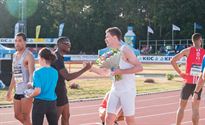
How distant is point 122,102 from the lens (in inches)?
277

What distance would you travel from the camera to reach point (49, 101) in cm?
645

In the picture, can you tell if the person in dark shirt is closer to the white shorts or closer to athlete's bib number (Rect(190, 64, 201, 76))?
the white shorts

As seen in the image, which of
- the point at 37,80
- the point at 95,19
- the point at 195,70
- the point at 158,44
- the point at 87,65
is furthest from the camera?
the point at 95,19

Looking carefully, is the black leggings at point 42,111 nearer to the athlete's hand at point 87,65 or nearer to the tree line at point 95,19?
the athlete's hand at point 87,65

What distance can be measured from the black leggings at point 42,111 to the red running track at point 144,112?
14.2 feet

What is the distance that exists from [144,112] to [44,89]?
7.02 metres

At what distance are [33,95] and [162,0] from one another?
212 feet

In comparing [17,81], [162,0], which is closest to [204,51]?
[17,81]

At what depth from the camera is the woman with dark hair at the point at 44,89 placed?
6.33m

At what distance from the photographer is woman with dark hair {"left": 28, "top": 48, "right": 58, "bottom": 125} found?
249 inches

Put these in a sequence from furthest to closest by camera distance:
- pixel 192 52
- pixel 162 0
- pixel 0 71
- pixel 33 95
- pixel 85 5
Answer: pixel 85 5 < pixel 162 0 < pixel 0 71 < pixel 192 52 < pixel 33 95

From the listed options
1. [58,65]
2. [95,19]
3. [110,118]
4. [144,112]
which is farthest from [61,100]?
[95,19]

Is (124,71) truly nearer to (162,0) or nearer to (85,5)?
(162,0)

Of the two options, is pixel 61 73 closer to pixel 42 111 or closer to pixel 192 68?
pixel 42 111
